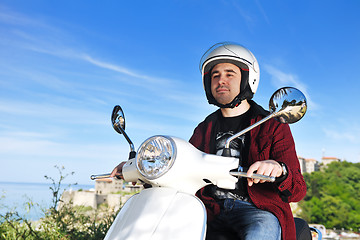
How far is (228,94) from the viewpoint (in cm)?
200

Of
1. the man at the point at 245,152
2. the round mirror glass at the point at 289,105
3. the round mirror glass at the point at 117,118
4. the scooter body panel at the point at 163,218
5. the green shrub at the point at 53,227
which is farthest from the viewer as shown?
the green shrub at the point at 53,227

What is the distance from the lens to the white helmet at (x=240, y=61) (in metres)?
1.96

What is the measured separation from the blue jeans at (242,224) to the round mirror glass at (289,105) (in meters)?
0.46

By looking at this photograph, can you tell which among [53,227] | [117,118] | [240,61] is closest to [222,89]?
[240,61]

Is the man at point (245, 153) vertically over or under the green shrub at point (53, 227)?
over

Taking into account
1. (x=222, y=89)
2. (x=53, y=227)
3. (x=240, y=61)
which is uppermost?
(x=240, y=61)

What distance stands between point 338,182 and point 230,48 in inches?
3292

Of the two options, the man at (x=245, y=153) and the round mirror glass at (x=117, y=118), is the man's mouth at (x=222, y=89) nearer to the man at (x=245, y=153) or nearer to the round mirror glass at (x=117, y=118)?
the man at (x=245, y=153)

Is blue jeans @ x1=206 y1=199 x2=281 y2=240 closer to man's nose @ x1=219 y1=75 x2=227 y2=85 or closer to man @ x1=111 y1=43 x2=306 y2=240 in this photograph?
man @ x1=111 y1=43 x2=306 y2=240

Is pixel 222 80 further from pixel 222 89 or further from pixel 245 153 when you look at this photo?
pixel 245 153

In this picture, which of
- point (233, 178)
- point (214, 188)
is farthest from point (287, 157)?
point (233, 178)

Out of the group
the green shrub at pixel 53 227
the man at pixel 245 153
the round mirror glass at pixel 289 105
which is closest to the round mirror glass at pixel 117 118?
the man at pixel 245 153

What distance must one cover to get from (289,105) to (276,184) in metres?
0.35

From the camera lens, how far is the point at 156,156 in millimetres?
1278
